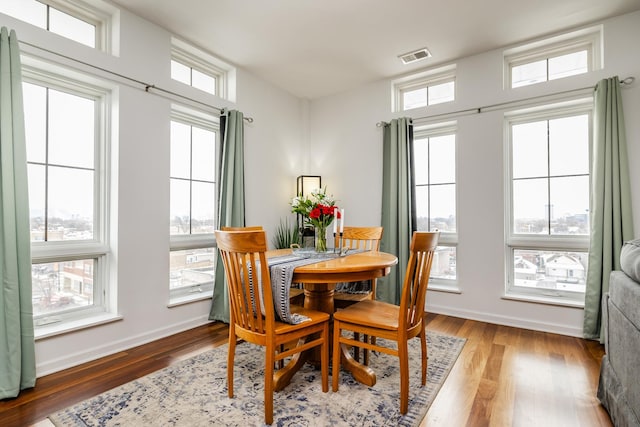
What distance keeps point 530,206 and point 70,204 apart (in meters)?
4.10

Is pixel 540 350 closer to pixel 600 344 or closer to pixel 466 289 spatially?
pixel 600 344

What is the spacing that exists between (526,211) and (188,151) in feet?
11.4

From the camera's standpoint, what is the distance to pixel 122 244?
2.70 m

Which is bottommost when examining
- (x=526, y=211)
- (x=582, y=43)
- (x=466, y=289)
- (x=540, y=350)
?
(x=540, y=350)

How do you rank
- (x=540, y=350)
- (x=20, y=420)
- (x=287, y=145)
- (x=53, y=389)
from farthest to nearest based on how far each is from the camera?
(x=287, y=145) < (x=540, y=350) < (x=53, y=389) < (x=20, y=420)

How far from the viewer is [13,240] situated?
6.60 feet

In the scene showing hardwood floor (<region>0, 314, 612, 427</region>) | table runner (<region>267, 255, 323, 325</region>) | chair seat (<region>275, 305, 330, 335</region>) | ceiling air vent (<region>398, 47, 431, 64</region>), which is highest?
ceiling air vent (<region>398, 47, 431, 64</region>)

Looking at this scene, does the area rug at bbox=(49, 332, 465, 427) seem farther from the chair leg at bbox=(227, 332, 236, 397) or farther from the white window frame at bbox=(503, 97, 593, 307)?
the white window frame at bbox=(503, 97, 593, 307)

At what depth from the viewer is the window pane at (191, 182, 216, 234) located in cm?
343

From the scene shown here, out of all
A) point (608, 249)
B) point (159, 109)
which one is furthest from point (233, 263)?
point (608, 249)

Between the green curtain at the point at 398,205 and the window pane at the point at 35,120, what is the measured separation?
3.17 m

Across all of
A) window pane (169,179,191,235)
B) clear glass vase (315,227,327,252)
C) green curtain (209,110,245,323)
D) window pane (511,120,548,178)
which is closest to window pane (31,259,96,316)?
window pane (169,179,191,235)

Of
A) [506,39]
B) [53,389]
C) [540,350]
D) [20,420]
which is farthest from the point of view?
[506,39]

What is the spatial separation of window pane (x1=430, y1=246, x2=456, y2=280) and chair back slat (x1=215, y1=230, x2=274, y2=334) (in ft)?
8.09
